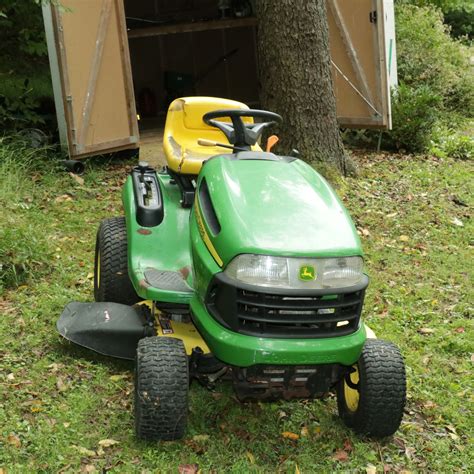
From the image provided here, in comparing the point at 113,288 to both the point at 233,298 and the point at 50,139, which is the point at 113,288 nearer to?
the point at 233,298

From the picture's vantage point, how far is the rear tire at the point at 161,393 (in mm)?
3258

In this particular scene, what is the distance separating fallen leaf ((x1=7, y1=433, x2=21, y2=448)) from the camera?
11.2 ft

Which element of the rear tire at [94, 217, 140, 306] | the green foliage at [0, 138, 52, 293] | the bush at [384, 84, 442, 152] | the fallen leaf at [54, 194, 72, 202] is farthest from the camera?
the bush at [384, 84, 442, 152]

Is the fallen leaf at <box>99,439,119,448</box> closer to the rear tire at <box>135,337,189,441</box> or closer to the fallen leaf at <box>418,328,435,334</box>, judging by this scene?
the rear tire at <box>135,337,189,441</box>

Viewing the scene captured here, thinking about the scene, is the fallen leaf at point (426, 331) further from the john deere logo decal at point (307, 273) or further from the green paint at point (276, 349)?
the john deere logo decal at point (307, 273)

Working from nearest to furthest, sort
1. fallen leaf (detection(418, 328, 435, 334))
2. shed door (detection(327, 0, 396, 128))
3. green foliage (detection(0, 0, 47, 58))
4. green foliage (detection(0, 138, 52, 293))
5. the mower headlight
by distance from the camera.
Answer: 1. the mower headlight
2. fallen leaf (detection(418, 328, 435, 334))
3. green foliage (detection(0, 138, 52, 293))
4. green foliage (detection(0, 0, 47, 58))
5. shed door (detection(327, 0, 396, 128))

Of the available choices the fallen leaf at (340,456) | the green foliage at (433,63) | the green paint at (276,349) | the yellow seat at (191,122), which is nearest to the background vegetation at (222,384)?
the fallen leaf at (340,456)

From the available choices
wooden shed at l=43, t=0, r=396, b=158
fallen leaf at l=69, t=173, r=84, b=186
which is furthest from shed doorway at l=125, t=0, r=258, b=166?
fallen leaf at l=69, t=173, r=84, b=186

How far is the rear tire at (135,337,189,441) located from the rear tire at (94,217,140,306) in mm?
1021

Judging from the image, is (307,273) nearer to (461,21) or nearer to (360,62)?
(360,62)

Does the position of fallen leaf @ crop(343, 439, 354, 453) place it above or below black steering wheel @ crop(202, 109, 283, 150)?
below

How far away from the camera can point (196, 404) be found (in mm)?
3852

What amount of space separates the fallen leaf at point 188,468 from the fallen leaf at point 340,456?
0.63 meters

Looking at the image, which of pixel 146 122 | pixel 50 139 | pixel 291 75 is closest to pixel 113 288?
pixel 291 75
